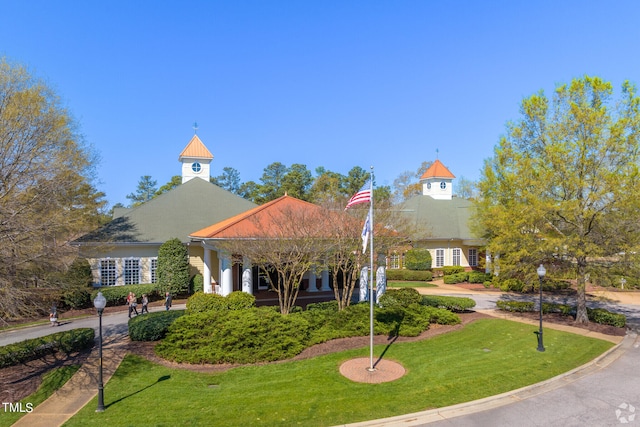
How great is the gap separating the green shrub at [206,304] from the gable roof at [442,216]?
2064 centimetres

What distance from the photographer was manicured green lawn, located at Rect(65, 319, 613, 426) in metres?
9.23

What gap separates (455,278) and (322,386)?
80.0 ft

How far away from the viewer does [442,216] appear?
125 ft

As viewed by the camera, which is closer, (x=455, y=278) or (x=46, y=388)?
(x=46, y=388)

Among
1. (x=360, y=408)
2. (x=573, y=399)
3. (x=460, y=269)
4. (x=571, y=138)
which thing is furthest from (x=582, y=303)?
(x=460, y=269)

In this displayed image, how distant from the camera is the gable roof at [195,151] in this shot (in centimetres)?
3453

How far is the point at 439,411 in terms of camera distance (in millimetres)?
9391

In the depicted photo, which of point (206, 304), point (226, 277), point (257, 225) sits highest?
point (257, 225)

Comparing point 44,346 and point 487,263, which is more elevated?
point 487,263

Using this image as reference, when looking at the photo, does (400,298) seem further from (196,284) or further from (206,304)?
(196,284)

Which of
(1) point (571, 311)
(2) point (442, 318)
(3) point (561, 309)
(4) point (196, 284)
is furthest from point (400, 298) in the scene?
(4) point (196, 284)

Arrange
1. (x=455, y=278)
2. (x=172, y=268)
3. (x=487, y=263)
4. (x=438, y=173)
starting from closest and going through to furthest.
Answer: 1. (x=172, y=268)
2. (x=455, y=278)
3. (x=487, y=263)
4. (x=438, y=173)

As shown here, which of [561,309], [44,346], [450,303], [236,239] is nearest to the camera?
[44,346]

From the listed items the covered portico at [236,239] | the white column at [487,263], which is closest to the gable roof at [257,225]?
the covered portico at [236,239]
